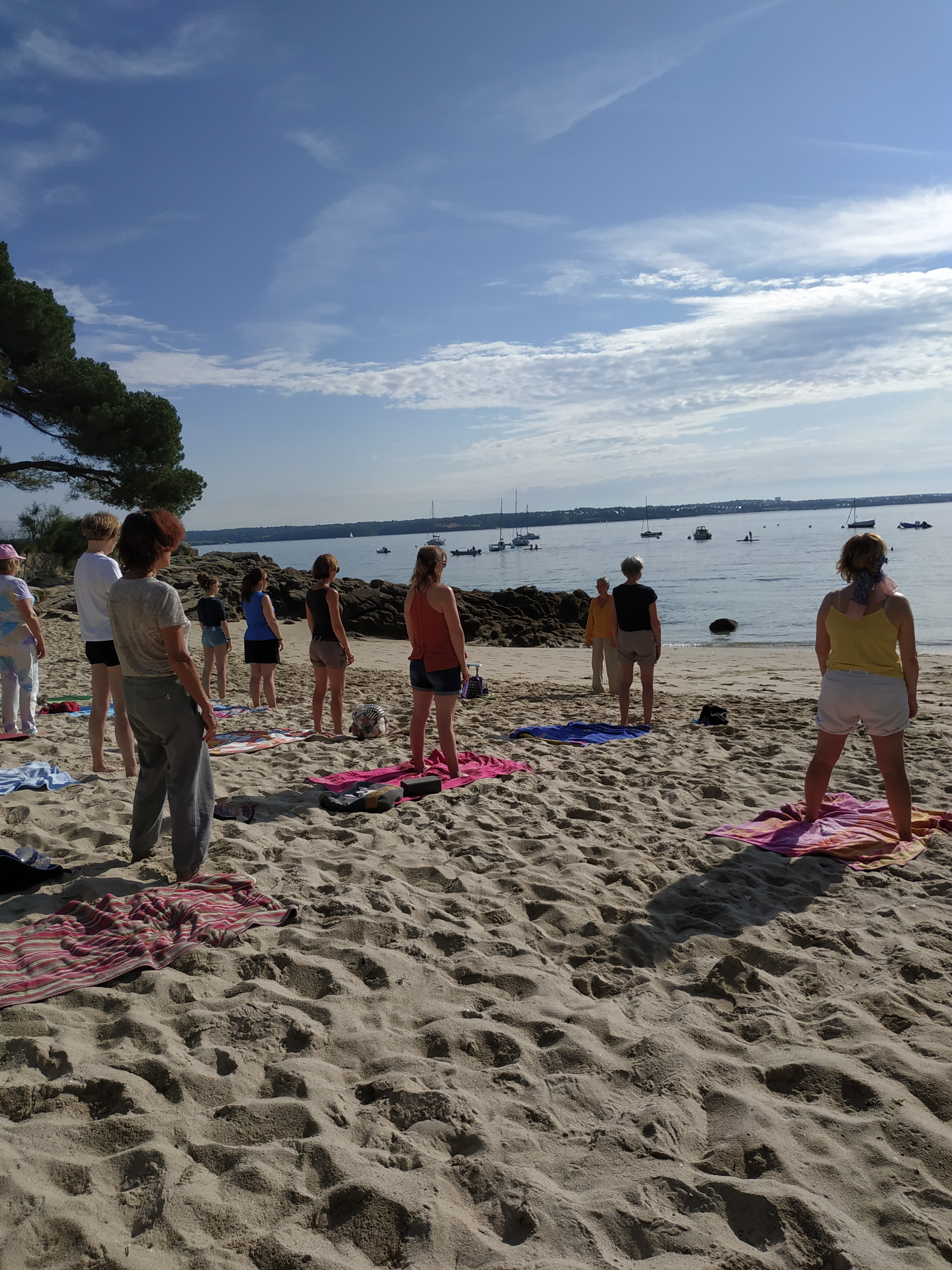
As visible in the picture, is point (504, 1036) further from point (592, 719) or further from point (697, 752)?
point (592, 719)

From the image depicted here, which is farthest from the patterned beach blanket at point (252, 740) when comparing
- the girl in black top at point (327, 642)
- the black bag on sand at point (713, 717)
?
the black bag on sand at point (713, 717)

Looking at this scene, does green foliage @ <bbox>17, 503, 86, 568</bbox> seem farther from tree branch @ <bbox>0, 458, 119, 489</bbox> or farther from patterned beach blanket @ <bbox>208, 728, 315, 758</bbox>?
patterned beach blanket @ <bbox>208, 728, 315, 758</bbox>

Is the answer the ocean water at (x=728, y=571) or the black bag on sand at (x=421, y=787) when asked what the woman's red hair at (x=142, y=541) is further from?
the ocean water at (x=728, y=571)

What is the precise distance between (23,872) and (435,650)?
2.94 m

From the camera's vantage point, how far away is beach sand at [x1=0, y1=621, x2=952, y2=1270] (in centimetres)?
203

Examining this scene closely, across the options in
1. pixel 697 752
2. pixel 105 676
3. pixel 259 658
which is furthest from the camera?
pixel 259 658

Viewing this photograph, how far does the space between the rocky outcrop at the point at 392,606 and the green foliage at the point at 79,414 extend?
3047 millimetres

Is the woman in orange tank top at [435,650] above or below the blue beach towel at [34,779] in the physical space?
above

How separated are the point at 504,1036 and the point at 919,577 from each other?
45387 mm

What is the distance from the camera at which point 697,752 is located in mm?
7266

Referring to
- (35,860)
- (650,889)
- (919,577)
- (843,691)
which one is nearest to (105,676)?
(35,860)

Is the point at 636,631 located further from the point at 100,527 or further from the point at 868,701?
the point at 100,527

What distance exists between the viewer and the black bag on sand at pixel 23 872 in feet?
13.1

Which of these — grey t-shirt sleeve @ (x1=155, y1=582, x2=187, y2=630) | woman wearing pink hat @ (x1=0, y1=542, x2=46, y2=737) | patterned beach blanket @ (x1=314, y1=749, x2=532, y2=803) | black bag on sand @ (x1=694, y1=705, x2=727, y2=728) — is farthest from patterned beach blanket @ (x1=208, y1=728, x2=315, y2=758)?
black bag on sand @ (x1=694, y1=705, x2=727, y2=728)
